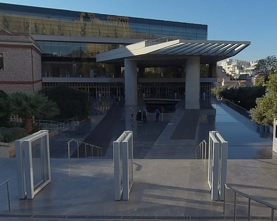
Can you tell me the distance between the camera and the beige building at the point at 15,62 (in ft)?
87.0

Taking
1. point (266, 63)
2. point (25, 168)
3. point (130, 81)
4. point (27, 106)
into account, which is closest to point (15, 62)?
point (27, 106)

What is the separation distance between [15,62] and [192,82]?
2046 centimetres

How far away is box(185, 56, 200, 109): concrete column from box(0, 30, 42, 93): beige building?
60.5 feet

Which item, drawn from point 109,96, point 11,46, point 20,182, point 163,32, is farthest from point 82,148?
point 163,32

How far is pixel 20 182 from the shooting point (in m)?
7.20

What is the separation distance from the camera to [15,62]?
2720 cm

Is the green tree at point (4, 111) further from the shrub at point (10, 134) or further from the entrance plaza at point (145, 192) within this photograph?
the entrance plaza at point (145, 192)

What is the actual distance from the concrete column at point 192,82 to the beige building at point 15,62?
1844 centimetres

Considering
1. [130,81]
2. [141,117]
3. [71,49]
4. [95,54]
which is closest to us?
[141,117]

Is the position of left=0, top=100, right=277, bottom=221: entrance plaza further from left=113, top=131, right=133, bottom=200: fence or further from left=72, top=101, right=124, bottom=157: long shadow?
left=72, top=101, right=124, bottom=157: long shadow

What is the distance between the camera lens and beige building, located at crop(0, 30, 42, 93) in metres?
26.5

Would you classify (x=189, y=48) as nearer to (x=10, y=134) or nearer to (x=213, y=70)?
(x=10, y=134)

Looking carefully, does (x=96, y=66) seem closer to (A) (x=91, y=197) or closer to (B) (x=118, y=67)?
(B) (x=118, y=67)

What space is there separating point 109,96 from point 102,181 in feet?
152
